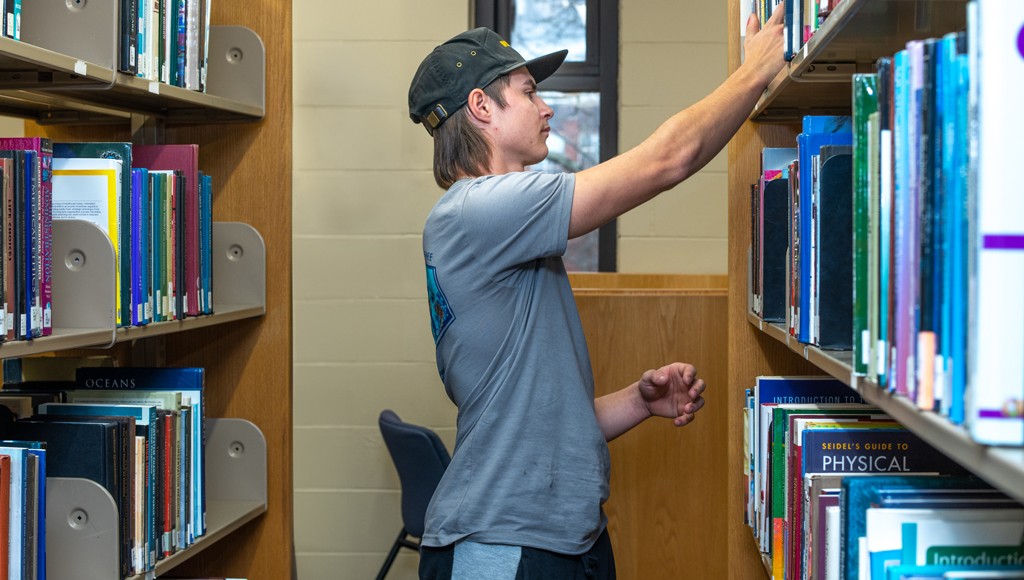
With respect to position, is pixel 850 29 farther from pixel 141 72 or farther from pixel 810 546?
pixel 141 72

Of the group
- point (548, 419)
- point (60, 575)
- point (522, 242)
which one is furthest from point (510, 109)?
point (60, 575)

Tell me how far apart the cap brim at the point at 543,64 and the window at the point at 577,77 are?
69.0 inches

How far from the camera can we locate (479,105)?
1.89m

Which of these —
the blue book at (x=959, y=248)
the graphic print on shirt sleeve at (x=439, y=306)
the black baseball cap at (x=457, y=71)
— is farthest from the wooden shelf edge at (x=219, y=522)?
the blue book at (x=959, y=248)

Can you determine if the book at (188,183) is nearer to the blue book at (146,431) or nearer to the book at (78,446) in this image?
the blue book at (146,431)

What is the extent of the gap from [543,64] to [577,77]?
1.85 meters

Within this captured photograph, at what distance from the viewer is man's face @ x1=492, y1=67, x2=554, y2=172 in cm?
190

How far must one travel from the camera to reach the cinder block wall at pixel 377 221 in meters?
3.68

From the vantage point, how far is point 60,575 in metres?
1.69

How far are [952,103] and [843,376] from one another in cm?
39

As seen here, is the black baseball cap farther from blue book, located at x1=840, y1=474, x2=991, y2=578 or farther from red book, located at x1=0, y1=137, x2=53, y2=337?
blue book, located at x1=840, y1=474, x2=991, y2=578

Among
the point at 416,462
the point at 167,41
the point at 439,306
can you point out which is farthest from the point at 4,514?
the point at 416,462

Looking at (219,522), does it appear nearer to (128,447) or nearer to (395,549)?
(128,447)

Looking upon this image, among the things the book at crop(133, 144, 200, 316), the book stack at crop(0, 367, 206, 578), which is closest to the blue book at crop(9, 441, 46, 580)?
the book stack at crop(0, 367, 206, 578)
